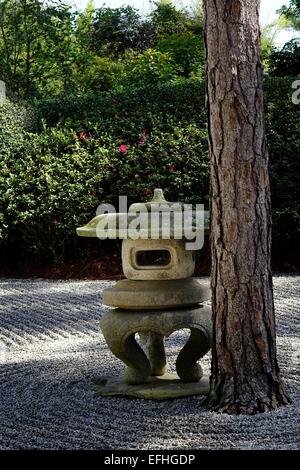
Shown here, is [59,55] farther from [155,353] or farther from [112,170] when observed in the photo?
[155,353]

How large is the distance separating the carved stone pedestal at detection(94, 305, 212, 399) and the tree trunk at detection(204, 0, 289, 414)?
381 millimetres

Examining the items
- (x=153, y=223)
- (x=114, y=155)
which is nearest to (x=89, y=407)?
(x=153, y=223)

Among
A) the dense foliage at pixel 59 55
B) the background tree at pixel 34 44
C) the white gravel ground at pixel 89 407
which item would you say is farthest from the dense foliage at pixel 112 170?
the background tree at pixel 34 44

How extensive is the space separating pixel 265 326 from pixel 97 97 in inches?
305

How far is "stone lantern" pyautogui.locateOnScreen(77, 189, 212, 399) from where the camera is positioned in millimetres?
4047

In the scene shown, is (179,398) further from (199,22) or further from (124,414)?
(199,22)

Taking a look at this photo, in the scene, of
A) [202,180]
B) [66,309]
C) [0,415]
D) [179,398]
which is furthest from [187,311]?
[202,180]

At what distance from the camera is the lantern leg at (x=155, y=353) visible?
4.42 m

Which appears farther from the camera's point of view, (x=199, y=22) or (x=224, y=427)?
(x=199, y=22)

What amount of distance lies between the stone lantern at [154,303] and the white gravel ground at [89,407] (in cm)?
18

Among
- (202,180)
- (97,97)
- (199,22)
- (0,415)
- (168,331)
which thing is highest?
(199,22)

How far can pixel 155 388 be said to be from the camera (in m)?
4.14

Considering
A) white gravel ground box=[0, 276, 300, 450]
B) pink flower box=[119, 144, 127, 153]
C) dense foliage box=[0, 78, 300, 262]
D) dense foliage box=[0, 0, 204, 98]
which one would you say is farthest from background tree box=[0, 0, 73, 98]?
white gravel ground box=[0, 276, 300, 450]
